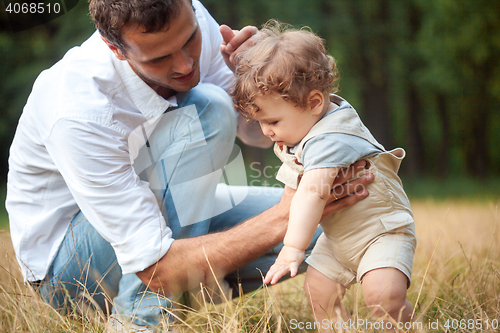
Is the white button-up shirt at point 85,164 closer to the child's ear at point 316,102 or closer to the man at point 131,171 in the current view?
the man at point 131,171

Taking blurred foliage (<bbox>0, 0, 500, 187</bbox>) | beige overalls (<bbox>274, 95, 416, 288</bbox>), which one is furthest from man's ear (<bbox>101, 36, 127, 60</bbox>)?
blurred foliage (<bbox>0, 0, 500, 187</bbox>)

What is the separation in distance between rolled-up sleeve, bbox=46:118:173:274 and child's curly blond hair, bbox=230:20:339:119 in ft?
1.63

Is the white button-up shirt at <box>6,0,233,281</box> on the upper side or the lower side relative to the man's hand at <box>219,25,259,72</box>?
lower

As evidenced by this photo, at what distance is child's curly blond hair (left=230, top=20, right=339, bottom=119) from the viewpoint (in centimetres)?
126

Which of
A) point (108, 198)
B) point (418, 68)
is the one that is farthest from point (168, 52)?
point (418, 68)

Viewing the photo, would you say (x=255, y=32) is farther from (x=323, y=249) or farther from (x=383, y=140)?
(x=383, y=140)

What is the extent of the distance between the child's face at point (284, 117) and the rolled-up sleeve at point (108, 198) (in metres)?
0.51

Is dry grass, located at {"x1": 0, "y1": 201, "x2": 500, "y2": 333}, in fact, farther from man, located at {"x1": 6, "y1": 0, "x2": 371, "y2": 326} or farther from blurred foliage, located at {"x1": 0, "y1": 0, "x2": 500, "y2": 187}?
blurred foliage, located at {"x1": 0, "y1": 0, "x2": 500, "y2": 187}

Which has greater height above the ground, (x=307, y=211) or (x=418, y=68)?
(x=307, y=211)

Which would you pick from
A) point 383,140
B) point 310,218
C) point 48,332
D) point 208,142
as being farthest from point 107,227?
point 383,140

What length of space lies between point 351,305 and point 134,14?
1481 mm

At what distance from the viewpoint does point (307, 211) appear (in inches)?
47.1

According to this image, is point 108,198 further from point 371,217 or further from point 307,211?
point 371,217

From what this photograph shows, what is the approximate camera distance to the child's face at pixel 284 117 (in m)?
1.29
